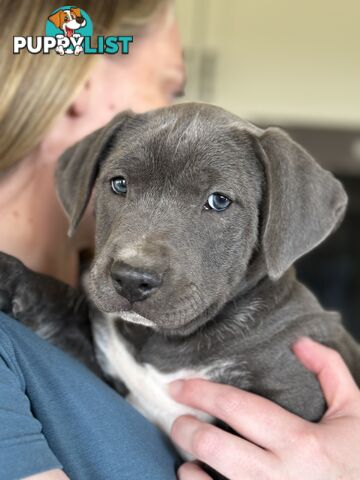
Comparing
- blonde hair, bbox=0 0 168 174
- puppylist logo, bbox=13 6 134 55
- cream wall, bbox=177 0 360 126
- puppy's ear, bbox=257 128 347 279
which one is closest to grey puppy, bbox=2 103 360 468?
puppy's ear, bbox=257 128 347 279

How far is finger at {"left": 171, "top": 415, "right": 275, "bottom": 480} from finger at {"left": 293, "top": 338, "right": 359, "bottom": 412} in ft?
1.05

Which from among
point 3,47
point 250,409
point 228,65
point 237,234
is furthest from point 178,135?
point 228,65

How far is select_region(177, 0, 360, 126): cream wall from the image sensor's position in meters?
5.61

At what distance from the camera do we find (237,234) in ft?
6.16

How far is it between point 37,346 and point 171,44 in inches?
56.1

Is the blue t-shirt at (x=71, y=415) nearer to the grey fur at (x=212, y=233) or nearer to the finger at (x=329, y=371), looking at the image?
the grey fur at (x=212, y=233)

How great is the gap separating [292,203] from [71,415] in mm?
809

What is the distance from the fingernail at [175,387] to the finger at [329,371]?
35 centimetres

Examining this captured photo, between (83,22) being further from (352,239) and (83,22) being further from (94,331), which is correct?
(352,239)

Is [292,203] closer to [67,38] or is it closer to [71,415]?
[71,415]

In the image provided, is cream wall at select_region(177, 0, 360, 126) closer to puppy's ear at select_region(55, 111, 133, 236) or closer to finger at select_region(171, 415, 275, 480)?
puppy's ear at select_region(55, 111, 133, 236)

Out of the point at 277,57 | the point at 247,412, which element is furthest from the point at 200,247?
the point at 277,57

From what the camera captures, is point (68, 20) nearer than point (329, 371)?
No

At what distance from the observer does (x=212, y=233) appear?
1.83m
